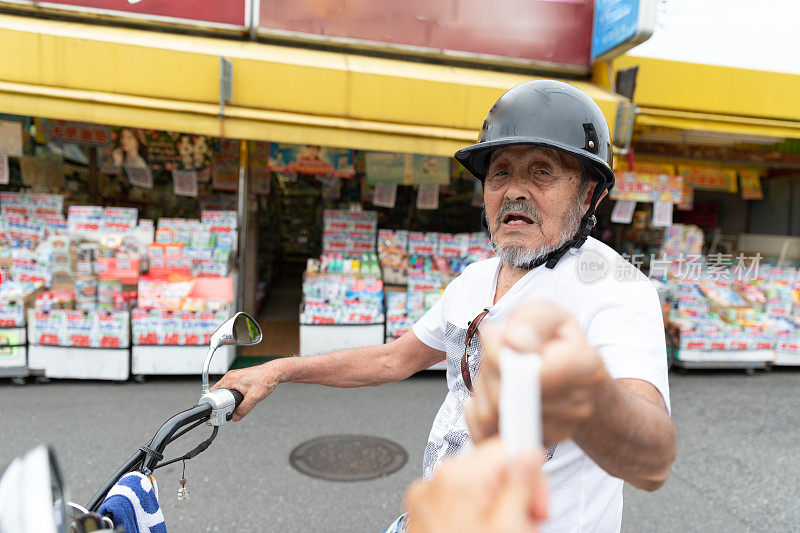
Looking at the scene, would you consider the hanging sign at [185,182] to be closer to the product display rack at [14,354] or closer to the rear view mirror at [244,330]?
the product display rack at [14,354]

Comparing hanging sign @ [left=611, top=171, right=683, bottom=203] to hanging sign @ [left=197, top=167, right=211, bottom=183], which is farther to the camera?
hanging sign @ [left=197, top=167, right=211, bottom=183]

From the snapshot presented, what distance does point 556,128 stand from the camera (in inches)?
56.4

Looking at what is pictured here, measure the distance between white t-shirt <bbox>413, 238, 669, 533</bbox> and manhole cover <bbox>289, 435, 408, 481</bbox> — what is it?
98.8 inches

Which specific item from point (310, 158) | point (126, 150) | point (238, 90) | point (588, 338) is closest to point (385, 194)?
point (310, 158)

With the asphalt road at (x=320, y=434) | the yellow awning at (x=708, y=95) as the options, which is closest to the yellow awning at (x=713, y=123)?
the yellow awning at (x=708, y=95)

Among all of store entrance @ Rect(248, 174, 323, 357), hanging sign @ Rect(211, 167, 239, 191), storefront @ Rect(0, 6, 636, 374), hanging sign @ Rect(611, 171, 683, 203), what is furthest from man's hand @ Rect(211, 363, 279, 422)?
hanging sign @ Rect(611, 171, 683, 203)

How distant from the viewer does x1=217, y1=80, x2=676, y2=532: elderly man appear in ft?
3.68

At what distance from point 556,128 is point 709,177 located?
834 centimetres

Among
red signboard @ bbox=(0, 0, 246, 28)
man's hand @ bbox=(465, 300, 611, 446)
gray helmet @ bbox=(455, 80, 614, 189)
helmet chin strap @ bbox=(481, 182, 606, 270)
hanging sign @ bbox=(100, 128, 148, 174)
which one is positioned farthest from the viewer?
hanging sign @ bbox=(100, 128, 148, 174)

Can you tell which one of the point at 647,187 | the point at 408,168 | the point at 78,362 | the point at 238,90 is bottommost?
the point at 78,362

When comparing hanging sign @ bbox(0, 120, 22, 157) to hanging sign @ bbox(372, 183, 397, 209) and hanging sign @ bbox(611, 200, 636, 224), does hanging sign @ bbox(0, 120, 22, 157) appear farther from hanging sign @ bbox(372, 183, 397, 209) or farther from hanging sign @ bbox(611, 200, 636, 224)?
hanging sign @ bbox(611, 200, 636, 224)

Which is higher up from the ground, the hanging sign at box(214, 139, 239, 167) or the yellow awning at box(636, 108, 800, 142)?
the yellow awning at box(636, 108, 800, 142)

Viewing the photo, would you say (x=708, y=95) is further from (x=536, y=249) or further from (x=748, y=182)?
(x=536, y=249)

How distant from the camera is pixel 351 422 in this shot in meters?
4.90
